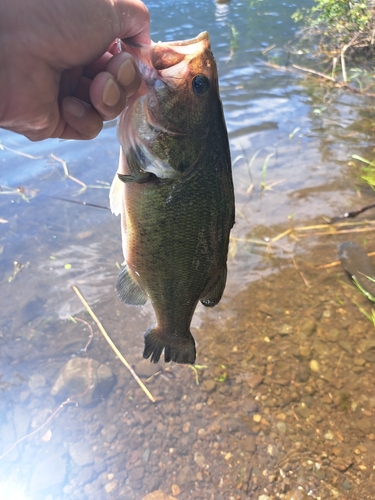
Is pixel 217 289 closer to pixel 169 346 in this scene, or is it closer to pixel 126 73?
pixel 169 346

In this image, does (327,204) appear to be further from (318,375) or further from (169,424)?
(169,424)

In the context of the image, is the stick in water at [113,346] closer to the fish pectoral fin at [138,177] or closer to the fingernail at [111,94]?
the fish pectoral fin at [138,177]

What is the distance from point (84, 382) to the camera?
3.43 m

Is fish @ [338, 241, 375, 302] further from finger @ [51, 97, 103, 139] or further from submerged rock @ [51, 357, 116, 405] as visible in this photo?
finger @ [51, 97, 103, 139]

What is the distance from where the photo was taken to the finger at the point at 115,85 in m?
1.52

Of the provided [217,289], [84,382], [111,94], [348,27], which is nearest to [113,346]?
[84,382]

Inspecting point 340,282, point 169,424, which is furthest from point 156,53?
point 340,282

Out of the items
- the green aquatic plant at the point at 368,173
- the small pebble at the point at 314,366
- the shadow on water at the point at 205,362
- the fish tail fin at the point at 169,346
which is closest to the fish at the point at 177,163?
the fish tail fin at the point at 169,346

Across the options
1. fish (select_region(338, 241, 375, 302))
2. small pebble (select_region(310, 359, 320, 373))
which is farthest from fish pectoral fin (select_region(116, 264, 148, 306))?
fish (select_region(338, 241, 375, 302))

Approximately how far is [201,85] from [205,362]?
2548mm

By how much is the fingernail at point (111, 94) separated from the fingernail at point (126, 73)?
37mm

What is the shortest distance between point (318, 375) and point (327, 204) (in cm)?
234

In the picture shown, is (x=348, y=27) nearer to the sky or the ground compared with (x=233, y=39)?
nearer to the sky

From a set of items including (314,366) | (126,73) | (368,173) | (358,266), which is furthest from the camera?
(368,173)
